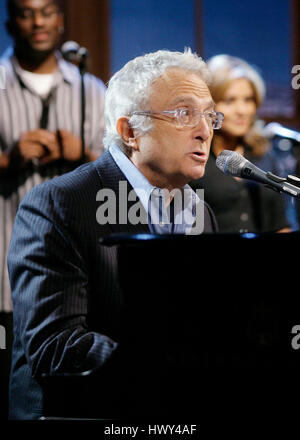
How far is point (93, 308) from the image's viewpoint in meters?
1.81

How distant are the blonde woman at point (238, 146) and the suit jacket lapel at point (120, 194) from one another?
131 centimetres

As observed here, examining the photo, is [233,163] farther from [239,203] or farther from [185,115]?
[239,203]

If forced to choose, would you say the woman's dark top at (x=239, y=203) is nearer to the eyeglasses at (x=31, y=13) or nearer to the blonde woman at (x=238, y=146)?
the blonde woman at (x=238, y=146)

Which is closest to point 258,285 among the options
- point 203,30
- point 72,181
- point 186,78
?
point 72,181

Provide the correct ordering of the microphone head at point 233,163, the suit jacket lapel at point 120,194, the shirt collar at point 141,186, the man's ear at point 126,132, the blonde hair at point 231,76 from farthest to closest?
the blonde hair at point 231,76, the man's ear at point 126,132, the shirt collar at point 141,186, the suit jacket lapel at point 120,194, the microphone head at point 233,163

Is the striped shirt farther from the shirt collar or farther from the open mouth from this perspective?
the open mouth

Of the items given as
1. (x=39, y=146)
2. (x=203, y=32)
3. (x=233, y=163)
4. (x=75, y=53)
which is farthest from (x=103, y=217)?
(x=203, y=32)

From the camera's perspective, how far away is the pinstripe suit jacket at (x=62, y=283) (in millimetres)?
1638

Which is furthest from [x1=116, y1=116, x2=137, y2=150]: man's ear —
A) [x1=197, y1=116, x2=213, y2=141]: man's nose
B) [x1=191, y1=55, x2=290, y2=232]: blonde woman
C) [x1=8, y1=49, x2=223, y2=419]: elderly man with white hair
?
[x1=191, y1=55, x2=290, y2=232]: blonde woman

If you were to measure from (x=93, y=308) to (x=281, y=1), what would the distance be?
147 inches

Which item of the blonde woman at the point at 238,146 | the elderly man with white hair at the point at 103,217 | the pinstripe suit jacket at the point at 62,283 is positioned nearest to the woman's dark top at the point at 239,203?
the blonde woman at the point at 238,146

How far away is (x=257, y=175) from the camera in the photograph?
172 cm

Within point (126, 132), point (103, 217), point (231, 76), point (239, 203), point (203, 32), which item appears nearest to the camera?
point (103, 217)

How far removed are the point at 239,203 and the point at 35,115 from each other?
1029 mm
